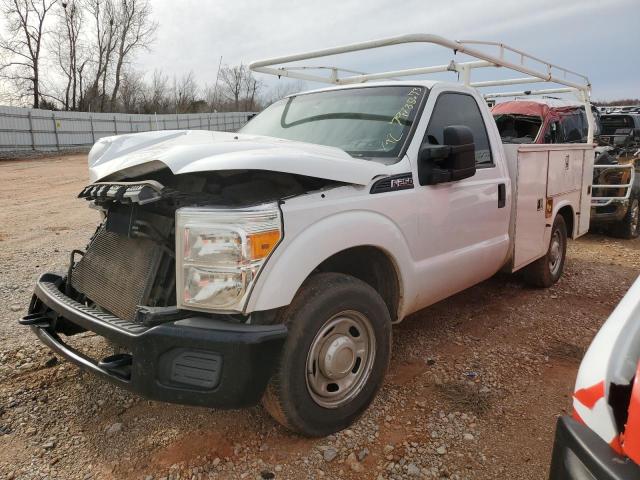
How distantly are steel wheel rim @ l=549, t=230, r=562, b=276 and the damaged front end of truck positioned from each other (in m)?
3.47

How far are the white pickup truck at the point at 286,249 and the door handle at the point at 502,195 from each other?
0.02m

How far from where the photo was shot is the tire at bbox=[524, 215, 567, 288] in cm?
509

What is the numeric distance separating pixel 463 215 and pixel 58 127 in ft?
97.0

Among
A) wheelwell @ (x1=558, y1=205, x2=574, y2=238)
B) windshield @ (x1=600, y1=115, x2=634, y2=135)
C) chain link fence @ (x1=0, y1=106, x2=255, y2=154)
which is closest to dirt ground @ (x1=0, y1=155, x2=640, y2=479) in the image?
wheelwell @ (x1=558, y1=205, x2=574, y2=238)

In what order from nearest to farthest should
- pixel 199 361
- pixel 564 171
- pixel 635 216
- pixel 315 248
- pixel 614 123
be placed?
1. pixel 199 361
2. pixel 315 248
3. pixel 564 171
4. pixel 635 216
5. pixel 614 123

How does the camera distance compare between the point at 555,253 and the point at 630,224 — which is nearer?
the point at 555,253

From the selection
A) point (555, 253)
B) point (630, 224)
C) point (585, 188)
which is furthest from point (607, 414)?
point (630, 224)

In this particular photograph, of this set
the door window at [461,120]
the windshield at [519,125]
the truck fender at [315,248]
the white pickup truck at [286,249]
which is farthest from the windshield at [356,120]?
the windshield at [519,125]

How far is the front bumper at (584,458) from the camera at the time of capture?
120 cm

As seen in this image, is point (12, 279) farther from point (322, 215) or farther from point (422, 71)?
point (422, 71)

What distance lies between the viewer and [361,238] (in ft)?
8.77

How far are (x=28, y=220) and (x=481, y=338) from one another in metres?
8.34

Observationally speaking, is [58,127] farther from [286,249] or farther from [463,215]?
[286,249]

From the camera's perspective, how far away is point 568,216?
553 centimetres
